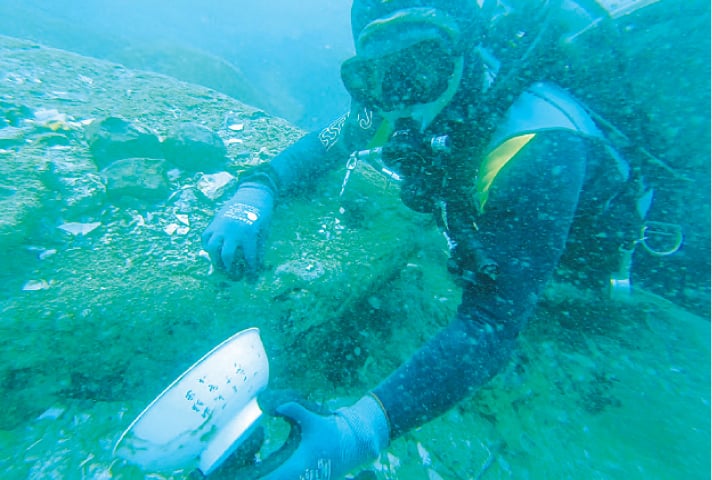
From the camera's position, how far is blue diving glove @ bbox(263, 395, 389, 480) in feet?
4.23

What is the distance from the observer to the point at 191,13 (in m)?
23.6

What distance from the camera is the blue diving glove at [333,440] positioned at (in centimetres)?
129

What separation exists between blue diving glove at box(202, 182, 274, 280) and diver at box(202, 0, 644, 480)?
12 millimetres

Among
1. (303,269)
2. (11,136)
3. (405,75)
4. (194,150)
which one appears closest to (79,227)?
(194,150)

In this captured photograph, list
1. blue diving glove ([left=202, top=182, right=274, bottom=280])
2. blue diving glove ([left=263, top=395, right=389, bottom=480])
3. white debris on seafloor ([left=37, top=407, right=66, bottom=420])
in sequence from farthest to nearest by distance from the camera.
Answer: blue diving glove ([left=202, top=182, right=274, bottom=280])
white debris on seafloor ([left=37, top=407, right=66, bottom=420])
blue diving glove ([left=263, top=395, right=389, bottom=480])

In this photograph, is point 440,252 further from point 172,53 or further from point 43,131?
point 172,53

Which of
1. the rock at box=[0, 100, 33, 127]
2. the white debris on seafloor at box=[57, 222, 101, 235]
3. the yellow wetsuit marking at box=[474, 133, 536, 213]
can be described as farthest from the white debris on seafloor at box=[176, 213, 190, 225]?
the yellow wetsuit marking at box=[474, 133, 536, 213]

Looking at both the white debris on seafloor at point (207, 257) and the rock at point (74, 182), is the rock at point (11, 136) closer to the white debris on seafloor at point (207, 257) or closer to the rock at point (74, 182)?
the rock at point (74, 182)

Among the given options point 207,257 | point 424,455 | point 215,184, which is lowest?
point 424,455

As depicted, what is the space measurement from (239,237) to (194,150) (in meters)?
1.13

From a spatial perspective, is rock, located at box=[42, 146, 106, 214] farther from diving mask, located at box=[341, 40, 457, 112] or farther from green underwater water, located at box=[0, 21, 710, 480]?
diving mask, located at box=[341, 40, 457, 112]

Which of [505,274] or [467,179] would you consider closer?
[505,274]

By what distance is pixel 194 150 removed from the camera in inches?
99.6

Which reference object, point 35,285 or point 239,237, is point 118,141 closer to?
point 35,285
